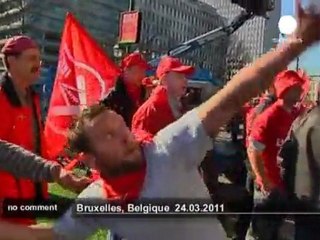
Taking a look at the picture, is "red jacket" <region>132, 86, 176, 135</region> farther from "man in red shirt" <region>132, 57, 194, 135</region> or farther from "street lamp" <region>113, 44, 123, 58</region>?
"street lamp" <region>113, 44, 123, 58</region>

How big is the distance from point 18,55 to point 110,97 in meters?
0.42

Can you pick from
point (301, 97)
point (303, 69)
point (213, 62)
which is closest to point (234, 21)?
point (213, 62)

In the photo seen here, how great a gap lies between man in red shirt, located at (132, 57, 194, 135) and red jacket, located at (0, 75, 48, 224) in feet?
0.83

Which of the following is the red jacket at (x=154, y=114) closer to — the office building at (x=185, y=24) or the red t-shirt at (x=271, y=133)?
the office building at (x=185, y=24)

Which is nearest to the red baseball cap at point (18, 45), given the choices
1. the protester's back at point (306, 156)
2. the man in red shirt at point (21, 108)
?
the man in red shirt at point (21, 108)

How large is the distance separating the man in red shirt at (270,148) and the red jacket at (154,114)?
0.31 m

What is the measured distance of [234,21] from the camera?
1527mm

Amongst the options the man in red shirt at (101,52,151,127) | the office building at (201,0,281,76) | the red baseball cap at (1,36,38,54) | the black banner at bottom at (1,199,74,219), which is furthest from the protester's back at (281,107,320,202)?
the red baseball cap at (1,36,38,54)

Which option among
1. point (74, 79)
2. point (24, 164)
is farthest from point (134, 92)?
point (24, 164)

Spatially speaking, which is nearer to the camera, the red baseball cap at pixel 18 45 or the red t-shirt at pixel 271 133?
the red baseball cap at pixel 18 45

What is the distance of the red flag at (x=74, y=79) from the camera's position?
1.73 m

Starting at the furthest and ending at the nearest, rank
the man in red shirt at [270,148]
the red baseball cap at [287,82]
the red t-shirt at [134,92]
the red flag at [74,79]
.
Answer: the red t-shirt at [134,92]
the man in red shirt at [270,148]
the red flag at [74,79]
the red baseball cap at [287,82]

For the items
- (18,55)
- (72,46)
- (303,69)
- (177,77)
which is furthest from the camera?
(72,46)

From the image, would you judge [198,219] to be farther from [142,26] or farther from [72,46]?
[72,46]
